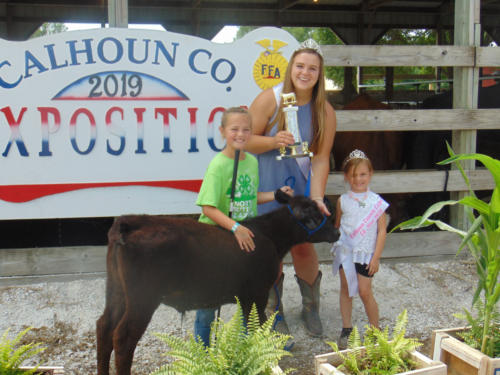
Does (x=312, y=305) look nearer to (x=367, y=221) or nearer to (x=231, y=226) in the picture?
(x=367, y=221)

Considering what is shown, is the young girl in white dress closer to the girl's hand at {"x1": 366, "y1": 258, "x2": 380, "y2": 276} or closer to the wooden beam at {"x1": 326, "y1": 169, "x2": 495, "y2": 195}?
the girl's hand at {"x1": 366, "y1": 258, "x2": 380, "y2": 276}

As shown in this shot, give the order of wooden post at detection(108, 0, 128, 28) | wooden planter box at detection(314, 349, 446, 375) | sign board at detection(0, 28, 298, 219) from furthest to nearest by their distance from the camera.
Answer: wooden post at detection(108, 0, 128, 28)
sign board at detection(0, 28, 298, 219)
wooden planter box at detection(314, 349, 446, 375)

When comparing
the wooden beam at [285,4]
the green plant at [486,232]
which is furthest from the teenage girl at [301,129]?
the wooden beam at [285,4]

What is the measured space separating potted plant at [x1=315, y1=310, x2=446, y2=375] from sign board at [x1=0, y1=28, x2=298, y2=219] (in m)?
2.59

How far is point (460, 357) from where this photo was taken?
2758 mm

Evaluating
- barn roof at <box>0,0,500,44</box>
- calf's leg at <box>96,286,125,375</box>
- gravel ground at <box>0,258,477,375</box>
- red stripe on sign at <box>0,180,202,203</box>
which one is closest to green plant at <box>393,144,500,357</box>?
gravel ground at <box>0,258,477,375</box>

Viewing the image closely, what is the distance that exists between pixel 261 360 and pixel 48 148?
3235mm

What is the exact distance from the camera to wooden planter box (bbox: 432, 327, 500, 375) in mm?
2574

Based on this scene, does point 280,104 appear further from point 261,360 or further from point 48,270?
point 48,270

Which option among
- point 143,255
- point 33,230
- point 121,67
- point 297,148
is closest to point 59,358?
point 143,255

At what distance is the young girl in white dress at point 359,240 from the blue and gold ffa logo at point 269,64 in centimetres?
151

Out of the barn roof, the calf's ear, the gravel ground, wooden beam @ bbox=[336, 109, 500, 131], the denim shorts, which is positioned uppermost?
the barn roof

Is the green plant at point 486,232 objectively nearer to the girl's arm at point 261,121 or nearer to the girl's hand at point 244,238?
the girl's hand at point 244,238

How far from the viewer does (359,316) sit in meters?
4.30
